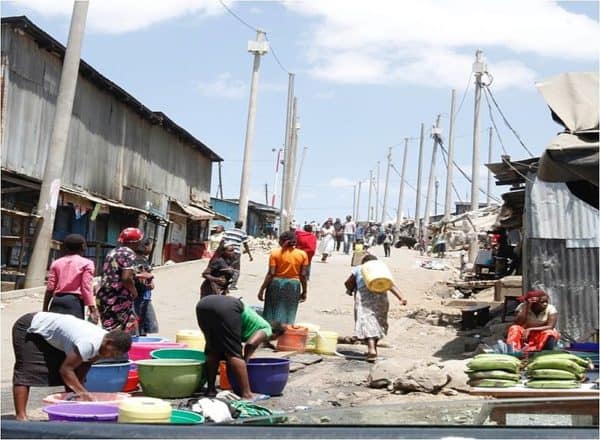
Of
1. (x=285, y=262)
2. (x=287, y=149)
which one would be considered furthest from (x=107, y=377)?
(x=287, y=149)

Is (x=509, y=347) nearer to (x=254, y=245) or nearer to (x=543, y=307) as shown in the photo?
(x=543, y=307)

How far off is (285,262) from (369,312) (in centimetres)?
136

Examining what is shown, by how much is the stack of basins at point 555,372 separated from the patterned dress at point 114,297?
169 inches

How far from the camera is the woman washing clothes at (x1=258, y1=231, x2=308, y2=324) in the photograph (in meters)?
11.0

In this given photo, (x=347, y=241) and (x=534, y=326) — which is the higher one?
(x=347, y=241)

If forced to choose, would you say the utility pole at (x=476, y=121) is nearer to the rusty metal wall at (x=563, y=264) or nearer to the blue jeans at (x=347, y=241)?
the blue jeans at (x=347, y=241)

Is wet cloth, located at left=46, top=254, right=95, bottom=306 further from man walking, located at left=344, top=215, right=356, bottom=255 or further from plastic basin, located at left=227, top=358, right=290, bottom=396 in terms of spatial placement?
man walking, located at left=344, top=215, right=356, bottom=255

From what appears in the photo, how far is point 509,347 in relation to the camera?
29.9 feet

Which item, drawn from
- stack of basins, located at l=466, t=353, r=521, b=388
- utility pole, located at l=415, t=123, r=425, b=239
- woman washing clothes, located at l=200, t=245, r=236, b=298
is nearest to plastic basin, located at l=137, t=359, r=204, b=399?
woman washing clothes, located at l=200, t=245, r=236, b=298

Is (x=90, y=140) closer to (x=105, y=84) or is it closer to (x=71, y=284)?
(x=105, y=84)

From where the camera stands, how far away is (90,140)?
71.9 feet

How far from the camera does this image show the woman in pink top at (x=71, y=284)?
7.99 meters

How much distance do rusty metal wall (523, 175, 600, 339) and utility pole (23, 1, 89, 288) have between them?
355 inches

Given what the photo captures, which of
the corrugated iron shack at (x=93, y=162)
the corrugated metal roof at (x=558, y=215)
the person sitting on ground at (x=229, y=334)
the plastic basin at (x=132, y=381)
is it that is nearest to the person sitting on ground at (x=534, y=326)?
the corrugated metal roof at (x=558, y=215)
